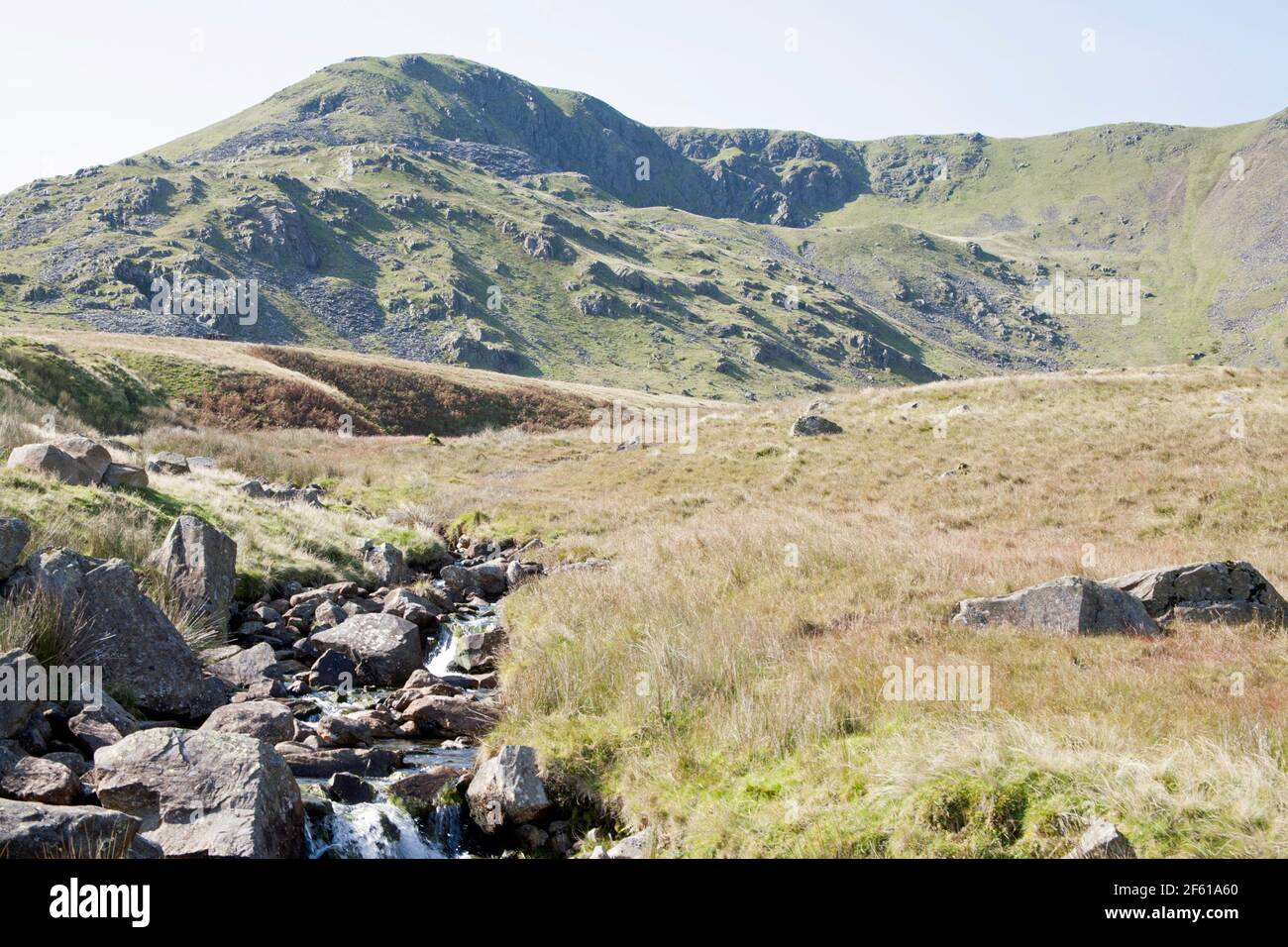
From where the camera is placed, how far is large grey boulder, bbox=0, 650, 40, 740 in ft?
24.4

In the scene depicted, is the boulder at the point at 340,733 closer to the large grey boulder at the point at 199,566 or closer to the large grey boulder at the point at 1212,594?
the large grey boulder at the point at 199,566

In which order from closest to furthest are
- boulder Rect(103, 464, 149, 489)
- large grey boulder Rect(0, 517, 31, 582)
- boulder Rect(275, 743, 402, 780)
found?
boulder Rect(275, 743, 402, 780)
large grey boulder Rect(0, 517, 31, 582)
boulder Rect(103, 464, 149, 489)

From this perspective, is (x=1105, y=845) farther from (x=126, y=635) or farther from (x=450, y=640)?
(x=450, y=640)

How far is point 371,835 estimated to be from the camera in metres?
7.63

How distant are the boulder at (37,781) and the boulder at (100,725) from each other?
0.87 m

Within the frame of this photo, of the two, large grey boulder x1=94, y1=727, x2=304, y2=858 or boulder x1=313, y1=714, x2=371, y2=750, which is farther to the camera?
boulder x1=313, y1=714, x2=371, y2=750

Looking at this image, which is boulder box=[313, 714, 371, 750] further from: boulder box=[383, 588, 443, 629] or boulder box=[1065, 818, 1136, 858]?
boulder box=[1065, 818, 1136, 858]

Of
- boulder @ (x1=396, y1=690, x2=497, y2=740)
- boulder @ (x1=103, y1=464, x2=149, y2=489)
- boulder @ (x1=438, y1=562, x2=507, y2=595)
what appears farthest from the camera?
boulder @ (x1=438, y1=562, x2=507, y2=595)

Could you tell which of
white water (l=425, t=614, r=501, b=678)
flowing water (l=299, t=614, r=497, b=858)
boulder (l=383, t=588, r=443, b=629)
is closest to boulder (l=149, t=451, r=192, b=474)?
boulder (l=383, t=588, r=443, b=629)

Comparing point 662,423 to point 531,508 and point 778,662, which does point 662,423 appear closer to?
point 531,508

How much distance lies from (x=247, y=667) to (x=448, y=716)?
3.57 meters

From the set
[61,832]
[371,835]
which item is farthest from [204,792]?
[371,835]

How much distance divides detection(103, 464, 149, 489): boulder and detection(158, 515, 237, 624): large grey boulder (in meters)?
4.11

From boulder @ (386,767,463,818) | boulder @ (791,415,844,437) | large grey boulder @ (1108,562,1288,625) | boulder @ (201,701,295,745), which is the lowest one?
boulder @ (386,767,463,818)
